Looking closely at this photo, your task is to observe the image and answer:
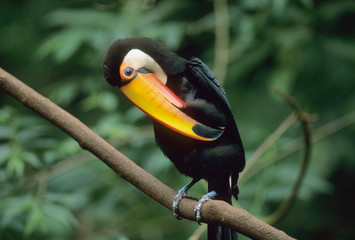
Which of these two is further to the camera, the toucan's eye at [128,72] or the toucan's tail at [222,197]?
the toucan's tail at [222,197]

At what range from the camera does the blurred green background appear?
316 cm

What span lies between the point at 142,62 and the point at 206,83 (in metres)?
0.29

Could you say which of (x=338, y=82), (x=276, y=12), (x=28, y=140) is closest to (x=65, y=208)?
(x=28, y=140)

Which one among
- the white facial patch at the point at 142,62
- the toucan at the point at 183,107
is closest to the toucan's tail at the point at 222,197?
the toucan at the point at 183,107


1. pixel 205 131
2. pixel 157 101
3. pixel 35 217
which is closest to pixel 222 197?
pixel 205 131

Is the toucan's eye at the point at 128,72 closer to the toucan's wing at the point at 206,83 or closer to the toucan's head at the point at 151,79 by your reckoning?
the toucan's head at the point at 151,79

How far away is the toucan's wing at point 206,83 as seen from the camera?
1.95m

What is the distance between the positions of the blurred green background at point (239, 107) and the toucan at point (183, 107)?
874 mm

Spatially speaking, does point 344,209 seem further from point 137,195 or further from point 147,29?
point 147,29

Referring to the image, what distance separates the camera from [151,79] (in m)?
1.77

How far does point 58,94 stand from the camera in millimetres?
3654

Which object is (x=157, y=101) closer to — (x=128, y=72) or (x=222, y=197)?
(x=128, y=72)

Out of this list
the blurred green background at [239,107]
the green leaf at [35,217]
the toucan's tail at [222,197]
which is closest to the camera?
the toucan's tail at [222,197]

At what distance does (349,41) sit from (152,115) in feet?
8.05
